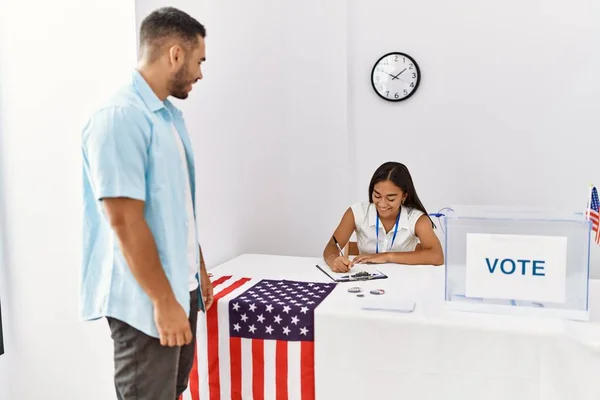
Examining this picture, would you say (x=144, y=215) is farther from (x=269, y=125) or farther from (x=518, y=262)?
(x=269, y=125)

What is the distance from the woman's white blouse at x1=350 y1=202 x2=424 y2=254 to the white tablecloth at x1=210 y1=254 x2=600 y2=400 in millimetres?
719

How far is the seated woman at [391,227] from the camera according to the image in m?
2.44

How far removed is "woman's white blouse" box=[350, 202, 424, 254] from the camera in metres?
2.60

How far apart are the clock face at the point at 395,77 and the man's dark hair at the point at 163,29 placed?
2.28 metres

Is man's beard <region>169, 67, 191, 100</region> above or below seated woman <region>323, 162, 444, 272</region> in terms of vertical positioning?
above

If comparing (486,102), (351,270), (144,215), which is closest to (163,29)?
(144,215)

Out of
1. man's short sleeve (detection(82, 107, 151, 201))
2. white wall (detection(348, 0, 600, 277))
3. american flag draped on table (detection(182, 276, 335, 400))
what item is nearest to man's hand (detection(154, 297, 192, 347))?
man's short sleeve (detection(82, 107, 151, 201))

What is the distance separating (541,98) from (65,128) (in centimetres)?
263

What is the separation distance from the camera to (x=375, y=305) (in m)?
1.81

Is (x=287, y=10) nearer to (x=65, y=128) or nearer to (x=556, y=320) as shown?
(x=65, y=128)

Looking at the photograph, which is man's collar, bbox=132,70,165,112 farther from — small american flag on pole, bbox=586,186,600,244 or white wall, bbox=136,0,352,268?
small american flag on pole, bbox=586,186,600,244

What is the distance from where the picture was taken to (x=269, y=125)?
323 centimetres

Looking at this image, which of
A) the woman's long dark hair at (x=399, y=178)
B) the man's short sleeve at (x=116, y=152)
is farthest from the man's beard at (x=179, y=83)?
the woman's long dark hair at (x=399, y=178)

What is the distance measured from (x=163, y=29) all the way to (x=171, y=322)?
70 cm
